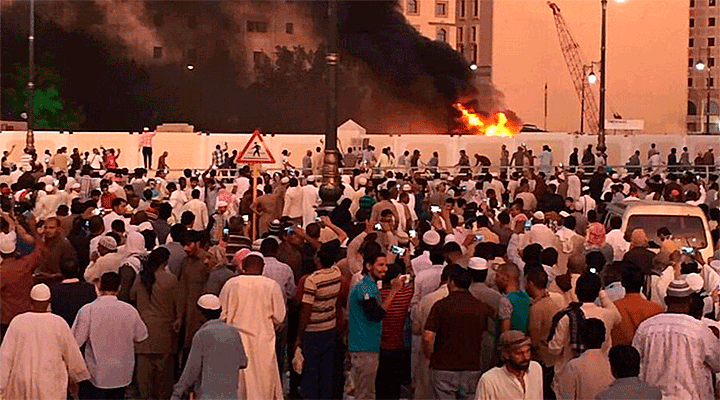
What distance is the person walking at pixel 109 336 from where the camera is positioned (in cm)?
936

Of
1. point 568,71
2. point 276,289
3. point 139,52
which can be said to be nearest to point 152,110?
point 139,52

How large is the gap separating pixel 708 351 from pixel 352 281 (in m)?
3.47

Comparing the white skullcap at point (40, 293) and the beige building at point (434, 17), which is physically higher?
the beige building at point (434, 17)

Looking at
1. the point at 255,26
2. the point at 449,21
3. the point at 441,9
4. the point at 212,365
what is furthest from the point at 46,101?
the point at 212,365

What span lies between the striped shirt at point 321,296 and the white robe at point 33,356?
7.12 feet

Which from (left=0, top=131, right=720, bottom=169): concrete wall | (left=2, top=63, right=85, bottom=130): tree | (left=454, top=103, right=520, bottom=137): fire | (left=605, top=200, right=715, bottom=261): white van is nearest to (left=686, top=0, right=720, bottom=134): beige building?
(left=454, top=103, right=520, bottom=137): fire

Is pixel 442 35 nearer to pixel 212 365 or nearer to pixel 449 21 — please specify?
pixel 449 21

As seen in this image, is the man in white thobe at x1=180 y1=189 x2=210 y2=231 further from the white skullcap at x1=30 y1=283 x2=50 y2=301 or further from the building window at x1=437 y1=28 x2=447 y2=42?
the building window at x1=437 y1=28 x2=447 y2=42

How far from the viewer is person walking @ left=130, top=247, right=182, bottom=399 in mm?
10328

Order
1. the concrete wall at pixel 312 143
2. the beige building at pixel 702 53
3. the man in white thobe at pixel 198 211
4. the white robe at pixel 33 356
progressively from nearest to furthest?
the white robe at pixel 33 356
the man in white thobe at pixel 198 211
the concrete wall at pixel 312 143
the beige building at pixel 702 53

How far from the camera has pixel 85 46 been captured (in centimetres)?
6769

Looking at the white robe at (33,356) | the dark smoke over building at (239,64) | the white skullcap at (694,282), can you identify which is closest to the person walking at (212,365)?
the white robe at (33,356)

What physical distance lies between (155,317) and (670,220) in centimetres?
736

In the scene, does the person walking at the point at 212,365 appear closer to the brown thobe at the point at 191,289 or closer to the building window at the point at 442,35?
the brown thobe at the point at 191,289
